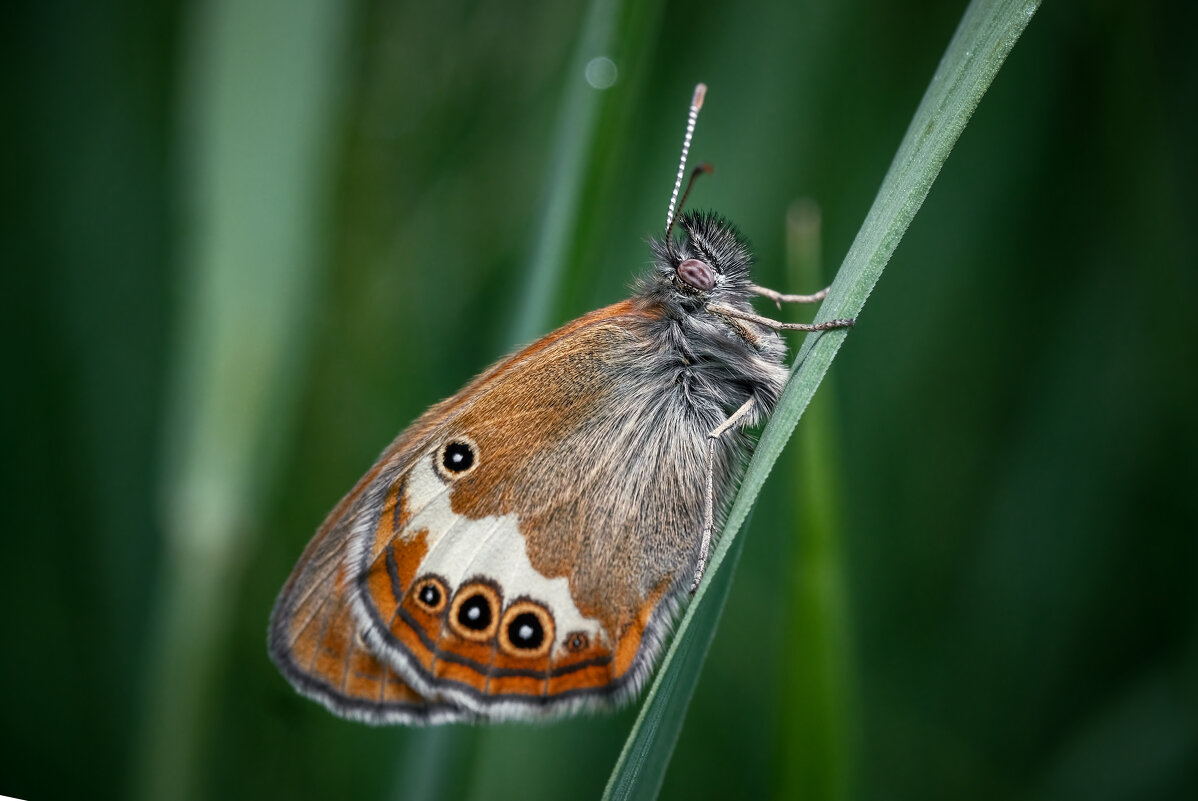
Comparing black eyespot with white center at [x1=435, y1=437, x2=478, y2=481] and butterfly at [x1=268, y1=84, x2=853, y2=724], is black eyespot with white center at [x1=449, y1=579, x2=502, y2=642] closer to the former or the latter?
butterfly at [x1=268, y1=84, x2=853, y2=724]

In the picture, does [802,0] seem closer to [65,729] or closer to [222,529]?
[222,529]

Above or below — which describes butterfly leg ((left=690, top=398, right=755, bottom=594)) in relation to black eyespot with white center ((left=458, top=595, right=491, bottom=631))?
above

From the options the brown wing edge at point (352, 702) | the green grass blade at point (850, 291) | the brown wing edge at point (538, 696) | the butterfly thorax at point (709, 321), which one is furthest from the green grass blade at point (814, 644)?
the brown wing edge at point (352, 702)

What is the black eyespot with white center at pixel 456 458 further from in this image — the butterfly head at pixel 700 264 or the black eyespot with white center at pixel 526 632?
the butterfly head at pixel 700 264

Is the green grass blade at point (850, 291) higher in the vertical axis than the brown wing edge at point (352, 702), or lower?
higher

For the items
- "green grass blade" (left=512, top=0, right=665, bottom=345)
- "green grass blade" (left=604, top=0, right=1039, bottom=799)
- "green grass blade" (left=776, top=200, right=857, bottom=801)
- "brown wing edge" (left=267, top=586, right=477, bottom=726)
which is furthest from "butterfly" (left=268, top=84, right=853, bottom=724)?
"green grass blade" (left=604, top=0, right=1039, bottom=799)

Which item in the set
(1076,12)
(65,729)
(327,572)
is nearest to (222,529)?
(327,572)
